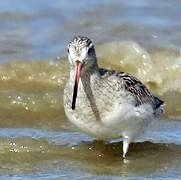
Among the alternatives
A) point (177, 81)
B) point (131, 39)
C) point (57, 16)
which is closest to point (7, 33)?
point (57, 16)

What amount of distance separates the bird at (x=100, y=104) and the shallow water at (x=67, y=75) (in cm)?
35

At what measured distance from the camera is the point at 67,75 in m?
11.2

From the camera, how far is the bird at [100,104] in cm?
772

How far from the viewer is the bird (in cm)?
772

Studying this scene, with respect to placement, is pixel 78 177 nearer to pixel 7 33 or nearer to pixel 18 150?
pixel 18 150

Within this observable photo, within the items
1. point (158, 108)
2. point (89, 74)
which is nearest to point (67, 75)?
point (158, 108)

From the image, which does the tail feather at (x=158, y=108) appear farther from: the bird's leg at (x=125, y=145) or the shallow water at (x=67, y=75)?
the bird's leg at (x=125, y=145)

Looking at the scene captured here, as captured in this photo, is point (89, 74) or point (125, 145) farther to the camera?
point (125, 145)

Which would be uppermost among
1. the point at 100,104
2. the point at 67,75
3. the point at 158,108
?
the point at 100,104

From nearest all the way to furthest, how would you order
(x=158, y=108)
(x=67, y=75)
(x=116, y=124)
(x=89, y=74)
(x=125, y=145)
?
(x=116, y=124) < (x=89, y=74) < (x=125, y=145) < (x=158, y=108) < (x=67, y=75)

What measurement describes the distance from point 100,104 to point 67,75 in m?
3.45

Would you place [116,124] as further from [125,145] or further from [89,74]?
[89,74]

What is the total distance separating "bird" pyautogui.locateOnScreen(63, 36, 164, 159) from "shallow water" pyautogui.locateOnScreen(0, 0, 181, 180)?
35 centimetres

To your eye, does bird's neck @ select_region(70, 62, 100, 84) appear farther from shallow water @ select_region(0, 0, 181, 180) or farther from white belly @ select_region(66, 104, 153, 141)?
shallow water @ select_region(0, 0, 181, 180)
